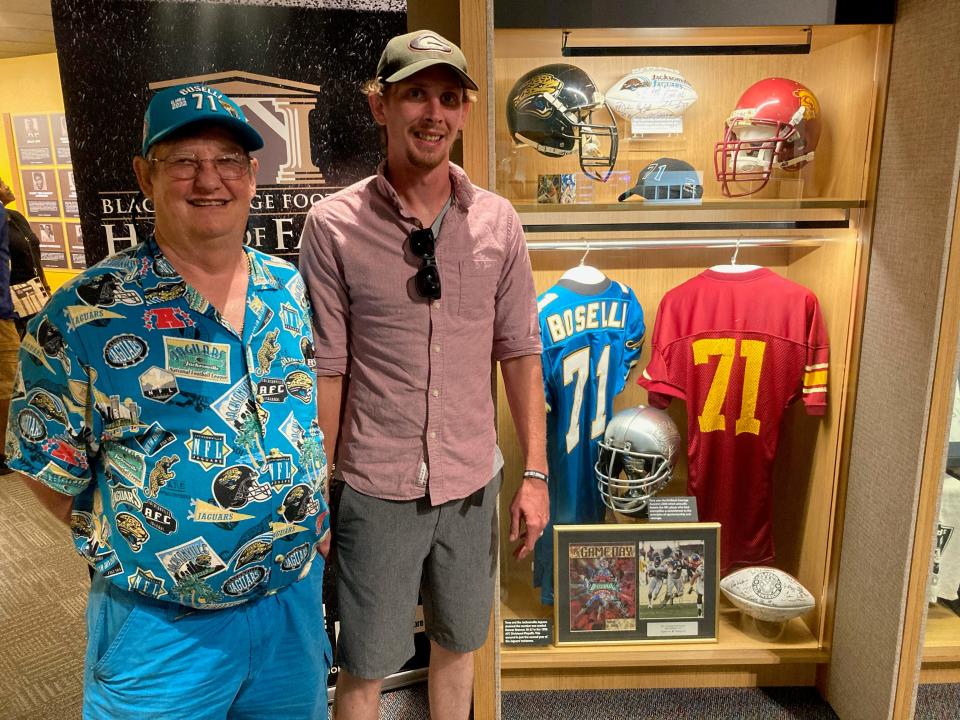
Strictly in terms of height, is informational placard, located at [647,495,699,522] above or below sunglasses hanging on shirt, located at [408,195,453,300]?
below

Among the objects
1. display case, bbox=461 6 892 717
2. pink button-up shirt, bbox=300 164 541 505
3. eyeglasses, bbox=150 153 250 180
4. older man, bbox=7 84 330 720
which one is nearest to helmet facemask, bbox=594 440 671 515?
display case, bbox=461 6 892 717

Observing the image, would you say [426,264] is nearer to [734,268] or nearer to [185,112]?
[185,112]

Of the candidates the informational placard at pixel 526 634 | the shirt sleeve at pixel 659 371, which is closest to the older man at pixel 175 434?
the informational placard at pixel 526 634

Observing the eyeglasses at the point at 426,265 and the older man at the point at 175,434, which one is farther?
the eyeglasses at the point at 426,265

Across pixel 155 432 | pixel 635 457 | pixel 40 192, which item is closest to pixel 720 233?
pixel 635 457

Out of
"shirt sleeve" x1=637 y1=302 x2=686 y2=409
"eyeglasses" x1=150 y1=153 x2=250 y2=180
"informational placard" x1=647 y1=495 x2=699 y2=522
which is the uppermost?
"eyeglasses" x1=150 y1=153 x2=250 y2=180

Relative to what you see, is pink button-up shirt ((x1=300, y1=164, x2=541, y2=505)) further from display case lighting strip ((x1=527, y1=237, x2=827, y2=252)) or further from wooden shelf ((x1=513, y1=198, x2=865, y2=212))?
display case lighting strip ((x1=527, y1=237, x2=827, y2=252))

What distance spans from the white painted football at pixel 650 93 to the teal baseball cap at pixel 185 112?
1.26m

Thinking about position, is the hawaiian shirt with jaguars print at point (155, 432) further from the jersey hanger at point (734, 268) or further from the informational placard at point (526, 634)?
the jersey hanger at point (734, 268)

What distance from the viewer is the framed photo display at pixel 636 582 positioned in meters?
2.15

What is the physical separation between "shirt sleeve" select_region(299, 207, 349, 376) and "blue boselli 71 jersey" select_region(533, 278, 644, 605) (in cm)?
88

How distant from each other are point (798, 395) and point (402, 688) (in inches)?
61.3

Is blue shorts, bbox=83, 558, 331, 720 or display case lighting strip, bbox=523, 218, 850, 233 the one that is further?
display case lighting strip, bbox=523, 218, 850, 233

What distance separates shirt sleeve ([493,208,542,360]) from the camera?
5.14 ft
